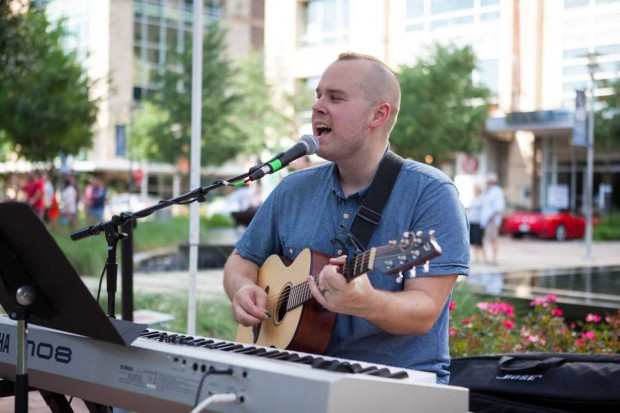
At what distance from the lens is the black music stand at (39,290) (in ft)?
7.66

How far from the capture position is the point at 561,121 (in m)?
24.9

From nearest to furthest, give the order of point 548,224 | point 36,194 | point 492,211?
point 492,211 < point 36,194 < point 548,224

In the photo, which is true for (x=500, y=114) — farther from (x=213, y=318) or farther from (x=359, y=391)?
(x=359, y=391)

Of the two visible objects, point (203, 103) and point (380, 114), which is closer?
point (380, 114)

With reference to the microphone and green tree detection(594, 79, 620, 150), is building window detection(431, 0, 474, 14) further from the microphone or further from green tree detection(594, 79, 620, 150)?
green tree detection(594, 79, 620, 150)

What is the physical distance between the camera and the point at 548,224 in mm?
29453

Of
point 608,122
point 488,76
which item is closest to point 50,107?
point 488,76

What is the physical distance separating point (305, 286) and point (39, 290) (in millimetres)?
940

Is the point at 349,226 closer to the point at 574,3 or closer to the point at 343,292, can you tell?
the point at 343,292

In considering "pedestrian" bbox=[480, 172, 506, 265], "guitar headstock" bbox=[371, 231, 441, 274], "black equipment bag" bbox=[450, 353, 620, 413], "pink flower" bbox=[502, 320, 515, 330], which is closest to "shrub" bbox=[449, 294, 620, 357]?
"pink flower" bbox=[502, 320, 515, 330]

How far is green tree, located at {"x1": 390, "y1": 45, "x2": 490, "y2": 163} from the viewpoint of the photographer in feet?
97.7

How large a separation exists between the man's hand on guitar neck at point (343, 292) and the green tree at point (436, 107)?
27351 millimetres

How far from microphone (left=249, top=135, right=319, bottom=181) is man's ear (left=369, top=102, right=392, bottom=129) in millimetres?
221

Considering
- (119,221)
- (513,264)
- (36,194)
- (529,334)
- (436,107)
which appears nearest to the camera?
(119,221)
